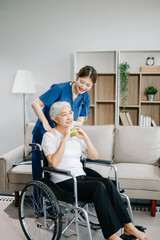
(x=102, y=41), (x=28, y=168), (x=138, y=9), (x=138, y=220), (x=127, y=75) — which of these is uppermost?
(x=138, y=9)

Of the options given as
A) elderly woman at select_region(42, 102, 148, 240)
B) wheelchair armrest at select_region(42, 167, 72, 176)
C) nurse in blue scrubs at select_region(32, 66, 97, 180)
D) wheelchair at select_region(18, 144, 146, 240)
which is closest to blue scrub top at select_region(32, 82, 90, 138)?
nurse in blue scrubs at select_region(32, 66, 97, 180)

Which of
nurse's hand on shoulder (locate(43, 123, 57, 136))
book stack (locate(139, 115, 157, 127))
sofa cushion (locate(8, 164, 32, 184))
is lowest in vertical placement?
sofa cushion (locate(8, 164, 32, 184))

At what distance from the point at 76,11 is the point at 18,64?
1.20m

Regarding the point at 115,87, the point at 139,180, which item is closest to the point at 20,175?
the point at 139,180

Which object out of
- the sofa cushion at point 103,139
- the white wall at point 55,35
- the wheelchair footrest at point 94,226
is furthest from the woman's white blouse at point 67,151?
the white wall at point 55,35

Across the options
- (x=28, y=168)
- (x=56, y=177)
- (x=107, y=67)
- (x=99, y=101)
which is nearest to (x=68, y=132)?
(x=56, y=177)

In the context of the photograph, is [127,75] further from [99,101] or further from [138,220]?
[138,220]

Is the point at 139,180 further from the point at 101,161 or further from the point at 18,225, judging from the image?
the point at 18,225

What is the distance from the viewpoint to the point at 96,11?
170 inches

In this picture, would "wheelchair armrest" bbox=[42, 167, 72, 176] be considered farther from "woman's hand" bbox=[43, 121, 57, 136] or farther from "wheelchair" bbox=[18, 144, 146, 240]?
"woman's hand" bbox=[43, 121, 57, 136]

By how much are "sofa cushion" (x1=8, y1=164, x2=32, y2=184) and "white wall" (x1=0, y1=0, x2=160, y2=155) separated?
1860 millimetres

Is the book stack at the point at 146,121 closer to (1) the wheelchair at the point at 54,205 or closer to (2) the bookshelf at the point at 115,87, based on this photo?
(2) the bookshelf at the point at 115,87

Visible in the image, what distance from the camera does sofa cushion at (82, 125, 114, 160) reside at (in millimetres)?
3059

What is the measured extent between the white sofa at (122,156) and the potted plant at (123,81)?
1.07m
